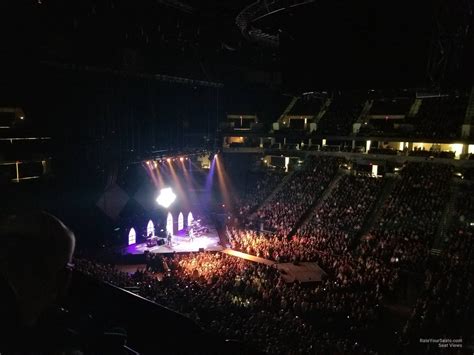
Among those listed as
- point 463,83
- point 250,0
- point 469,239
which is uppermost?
point 250,0

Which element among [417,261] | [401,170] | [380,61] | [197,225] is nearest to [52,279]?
[380,61]

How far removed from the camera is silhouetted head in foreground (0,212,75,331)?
78.6 inches

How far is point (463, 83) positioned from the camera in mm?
7363

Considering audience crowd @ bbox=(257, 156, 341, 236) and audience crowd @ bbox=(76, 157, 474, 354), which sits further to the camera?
audience crowd @ bbox=(257, 156, 341, 236)

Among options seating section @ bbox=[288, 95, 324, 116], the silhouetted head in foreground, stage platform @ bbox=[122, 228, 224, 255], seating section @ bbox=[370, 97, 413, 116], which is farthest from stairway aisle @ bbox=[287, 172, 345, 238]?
the silhouetted head in foreground

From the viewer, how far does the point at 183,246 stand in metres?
21.7

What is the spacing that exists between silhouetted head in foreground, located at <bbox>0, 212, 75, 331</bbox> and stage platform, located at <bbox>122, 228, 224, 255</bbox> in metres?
18.6

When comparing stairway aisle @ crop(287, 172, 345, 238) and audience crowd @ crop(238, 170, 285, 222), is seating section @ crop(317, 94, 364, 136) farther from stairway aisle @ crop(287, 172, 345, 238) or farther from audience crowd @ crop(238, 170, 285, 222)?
stairway aisle @ crop(287, 172, 345, 238)

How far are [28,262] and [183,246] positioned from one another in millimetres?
20140

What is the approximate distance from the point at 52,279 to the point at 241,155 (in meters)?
33.2

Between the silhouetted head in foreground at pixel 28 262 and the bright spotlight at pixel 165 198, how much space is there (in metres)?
21.1

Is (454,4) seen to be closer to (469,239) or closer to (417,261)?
(417,261)

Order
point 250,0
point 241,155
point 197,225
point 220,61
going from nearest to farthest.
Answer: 1. point 250,0
2. point 197,225
3. point 220,61
4. point 241,155

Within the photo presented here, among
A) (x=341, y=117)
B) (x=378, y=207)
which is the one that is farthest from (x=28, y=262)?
(x=341, y=117)
